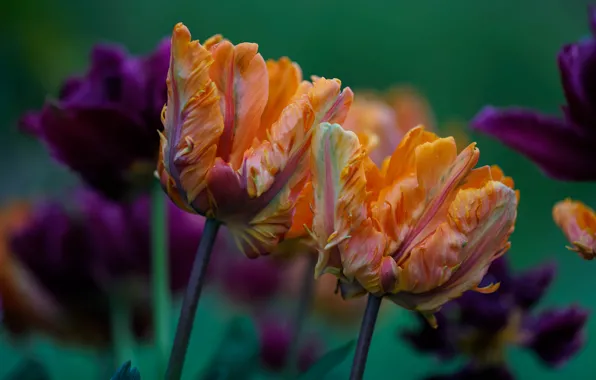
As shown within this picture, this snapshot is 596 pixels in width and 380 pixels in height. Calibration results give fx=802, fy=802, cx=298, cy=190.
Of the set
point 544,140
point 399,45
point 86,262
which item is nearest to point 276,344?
point 86,262

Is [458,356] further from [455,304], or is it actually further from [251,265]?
[251,265]

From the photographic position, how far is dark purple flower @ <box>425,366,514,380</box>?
0.30 m

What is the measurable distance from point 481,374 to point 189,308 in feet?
0.44

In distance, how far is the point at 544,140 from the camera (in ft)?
0.95

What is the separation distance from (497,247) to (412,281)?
2cm

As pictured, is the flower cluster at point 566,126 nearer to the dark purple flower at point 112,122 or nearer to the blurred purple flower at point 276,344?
the dark purple flower at point 112,122

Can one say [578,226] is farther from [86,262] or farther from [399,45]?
[399,45]

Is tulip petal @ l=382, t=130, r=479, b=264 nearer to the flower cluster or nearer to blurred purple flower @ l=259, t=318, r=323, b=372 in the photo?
the flower cluster

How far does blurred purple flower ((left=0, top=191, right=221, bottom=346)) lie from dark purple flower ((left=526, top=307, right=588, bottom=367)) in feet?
0.56

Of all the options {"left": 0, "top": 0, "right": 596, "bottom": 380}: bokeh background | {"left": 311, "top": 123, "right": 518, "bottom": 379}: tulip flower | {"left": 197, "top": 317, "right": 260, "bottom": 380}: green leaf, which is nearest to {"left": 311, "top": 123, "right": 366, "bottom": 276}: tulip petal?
{"left": 311, "top": 123, "right": 518, "bottom": 379}: tulip flower

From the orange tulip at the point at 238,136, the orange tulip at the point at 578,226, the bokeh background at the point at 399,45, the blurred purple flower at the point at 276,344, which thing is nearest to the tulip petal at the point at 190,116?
the orange tulip at the point at 238,136

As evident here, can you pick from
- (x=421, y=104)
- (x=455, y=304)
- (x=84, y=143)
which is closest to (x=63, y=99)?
(x=84, y=143)

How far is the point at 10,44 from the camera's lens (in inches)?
47.6

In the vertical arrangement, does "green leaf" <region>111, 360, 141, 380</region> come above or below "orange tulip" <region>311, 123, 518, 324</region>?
below
